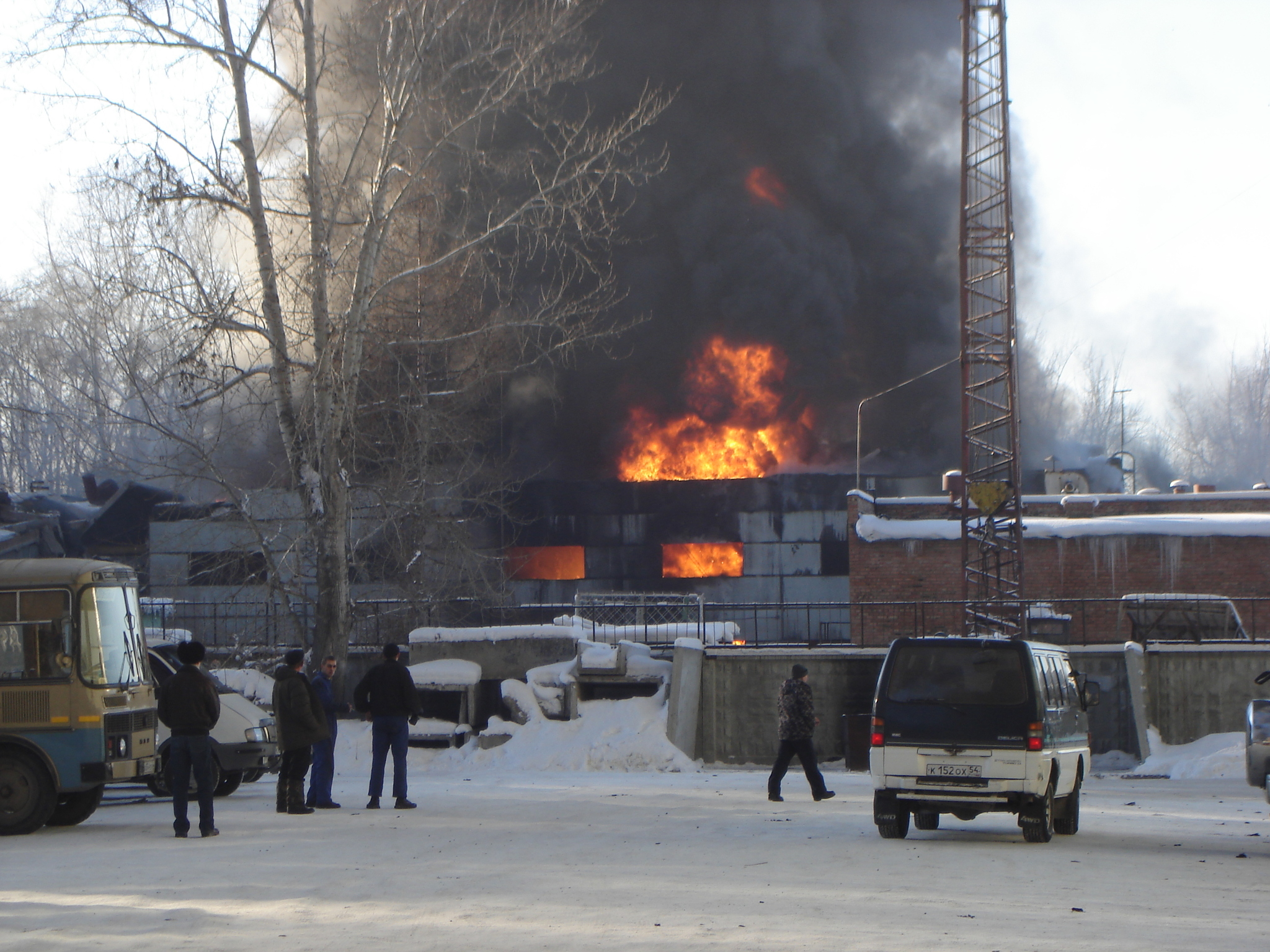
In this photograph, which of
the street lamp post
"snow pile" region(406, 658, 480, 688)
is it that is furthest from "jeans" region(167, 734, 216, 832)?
the street lamp post

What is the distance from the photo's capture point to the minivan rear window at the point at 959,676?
10.4 m

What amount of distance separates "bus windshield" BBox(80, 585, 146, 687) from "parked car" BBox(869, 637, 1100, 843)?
6.84m

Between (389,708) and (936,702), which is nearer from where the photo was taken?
(936,702)

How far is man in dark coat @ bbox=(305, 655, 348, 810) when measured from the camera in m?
12.4

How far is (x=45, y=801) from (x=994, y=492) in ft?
79.2

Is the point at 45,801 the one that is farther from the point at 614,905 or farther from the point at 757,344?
the point at 757,344

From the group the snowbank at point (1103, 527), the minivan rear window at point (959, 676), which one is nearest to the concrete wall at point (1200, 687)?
the minivan rear window at point (959, 676)

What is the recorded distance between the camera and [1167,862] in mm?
9297

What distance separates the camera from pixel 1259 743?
10.2 meters

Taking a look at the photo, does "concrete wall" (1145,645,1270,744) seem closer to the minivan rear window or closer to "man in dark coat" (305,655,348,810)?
the minivan rear window

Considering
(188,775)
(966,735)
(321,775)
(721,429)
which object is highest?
(721,429)

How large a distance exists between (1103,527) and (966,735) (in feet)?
78.3

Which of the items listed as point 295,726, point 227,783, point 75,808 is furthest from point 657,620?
point 75,808

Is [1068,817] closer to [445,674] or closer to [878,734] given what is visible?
[878,734]
